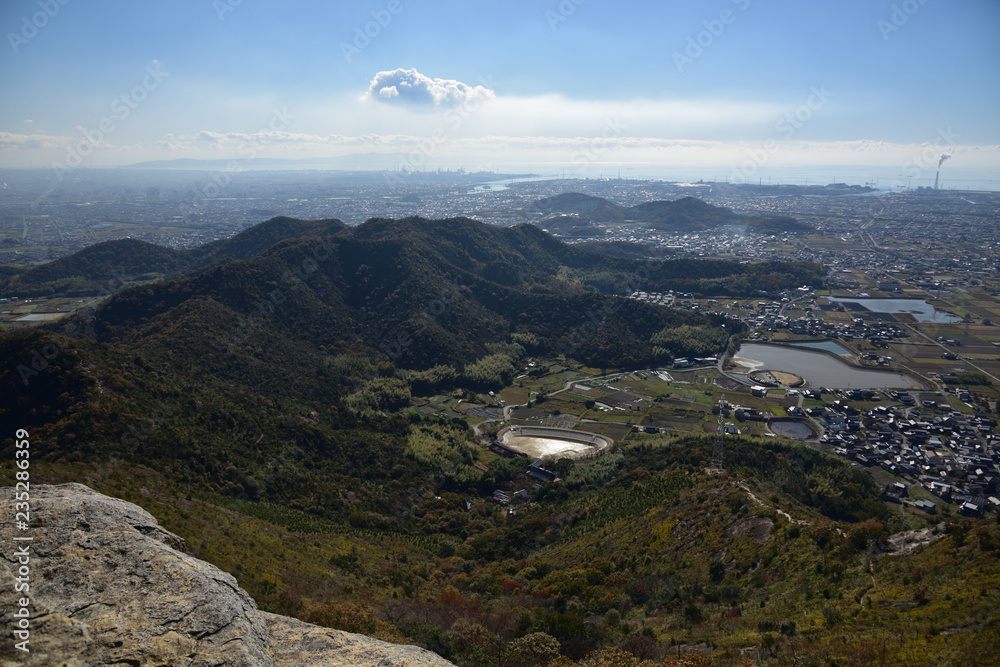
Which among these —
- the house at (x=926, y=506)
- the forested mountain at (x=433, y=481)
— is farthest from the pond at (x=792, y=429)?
the house at (x=926, y=506)

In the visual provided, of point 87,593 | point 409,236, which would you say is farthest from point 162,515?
point 409,236

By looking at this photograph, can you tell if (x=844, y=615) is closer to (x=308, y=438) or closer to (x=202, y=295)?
(x=308, y=438)

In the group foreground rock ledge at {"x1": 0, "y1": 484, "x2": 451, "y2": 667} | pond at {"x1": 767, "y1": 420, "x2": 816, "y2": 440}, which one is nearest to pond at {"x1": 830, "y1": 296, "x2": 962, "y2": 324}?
pond at {"x1": 767, "y1": 420, "x2": 816, "y2": 440}

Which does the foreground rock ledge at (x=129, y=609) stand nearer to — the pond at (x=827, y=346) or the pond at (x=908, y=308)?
the pond at (x=827, y=346)

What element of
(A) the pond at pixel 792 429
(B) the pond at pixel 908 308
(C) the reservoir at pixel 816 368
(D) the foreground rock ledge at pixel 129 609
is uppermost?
(D) the foreground rock ledge at pixel 129 609

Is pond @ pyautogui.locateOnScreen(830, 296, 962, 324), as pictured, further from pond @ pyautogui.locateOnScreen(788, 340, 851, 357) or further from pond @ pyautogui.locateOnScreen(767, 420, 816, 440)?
pond @ pyautogui.locateOnScreen(767, 420, 816, 440)

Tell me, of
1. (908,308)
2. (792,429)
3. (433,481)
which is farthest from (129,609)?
(908,308)
